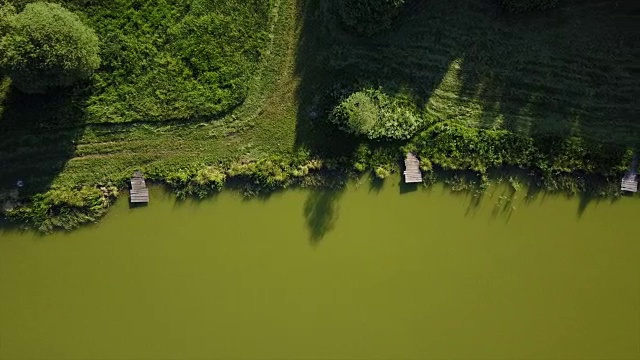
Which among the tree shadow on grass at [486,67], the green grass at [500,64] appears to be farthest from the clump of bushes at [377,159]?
the green grass at [500,64]

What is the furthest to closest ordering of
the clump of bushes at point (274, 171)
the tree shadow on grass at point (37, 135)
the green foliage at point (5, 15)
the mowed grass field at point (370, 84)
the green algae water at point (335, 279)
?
the clump of bushes at point (274, 171)
the green algae water at point (335, 279)
the mowed grass field at point (370, 84)
the tree shadow on grass at point (37, 135)
the green foliage at point (5, 15)

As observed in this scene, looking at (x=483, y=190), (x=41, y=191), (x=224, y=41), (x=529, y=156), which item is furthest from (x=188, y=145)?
(x=529, y=156)

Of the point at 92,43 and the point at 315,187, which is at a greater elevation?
the point at 92,43

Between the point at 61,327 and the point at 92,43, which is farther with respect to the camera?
the point at 61,327

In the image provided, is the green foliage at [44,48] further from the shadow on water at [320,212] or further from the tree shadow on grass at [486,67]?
the shadow on water at [320,212]

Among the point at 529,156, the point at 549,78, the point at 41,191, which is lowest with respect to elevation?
the point at 41,191

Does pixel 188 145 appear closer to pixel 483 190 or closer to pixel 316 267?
pixel 316 267
